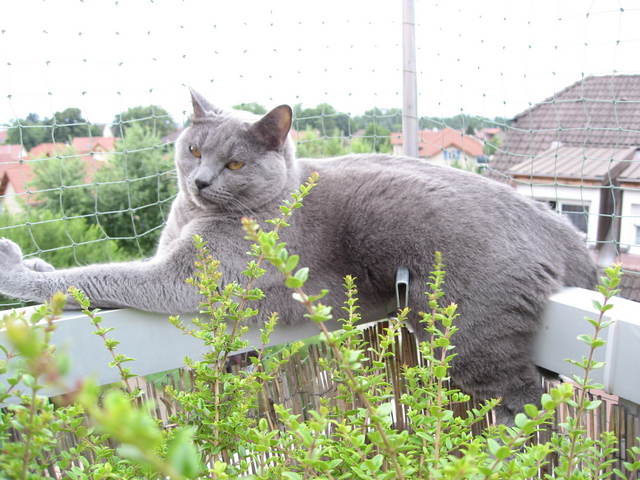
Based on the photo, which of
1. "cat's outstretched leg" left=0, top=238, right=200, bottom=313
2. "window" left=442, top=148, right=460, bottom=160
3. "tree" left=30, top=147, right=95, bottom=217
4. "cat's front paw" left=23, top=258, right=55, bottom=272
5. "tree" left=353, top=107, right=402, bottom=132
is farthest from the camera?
"window" left=442, top=148, right=460, bottom=160

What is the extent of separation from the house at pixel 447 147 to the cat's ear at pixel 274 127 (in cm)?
71

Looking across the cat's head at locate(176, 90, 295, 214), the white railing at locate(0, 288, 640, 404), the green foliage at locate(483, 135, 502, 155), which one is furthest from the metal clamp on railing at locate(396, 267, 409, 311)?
the green foliage at locate(483, 135, 502, 155)

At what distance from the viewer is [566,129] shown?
63.6 inches

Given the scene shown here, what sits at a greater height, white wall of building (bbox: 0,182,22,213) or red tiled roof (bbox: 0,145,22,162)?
red tiled roof (bbox: 0,145,22,162)

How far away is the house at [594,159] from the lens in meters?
1.58

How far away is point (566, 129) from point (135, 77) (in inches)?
49.9

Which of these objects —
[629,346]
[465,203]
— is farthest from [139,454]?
[465,203]

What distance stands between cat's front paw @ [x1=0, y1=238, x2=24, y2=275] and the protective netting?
0.07 m

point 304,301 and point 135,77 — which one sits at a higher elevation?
point 135,77

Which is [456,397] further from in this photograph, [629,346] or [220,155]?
[220,155]

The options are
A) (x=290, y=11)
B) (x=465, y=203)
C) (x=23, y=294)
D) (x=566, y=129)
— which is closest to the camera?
(x=23, y=294)

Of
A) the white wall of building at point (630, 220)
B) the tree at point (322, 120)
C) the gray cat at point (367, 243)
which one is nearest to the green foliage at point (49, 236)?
the gray cat at point (367, 243)

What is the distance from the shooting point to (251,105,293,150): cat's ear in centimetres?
146

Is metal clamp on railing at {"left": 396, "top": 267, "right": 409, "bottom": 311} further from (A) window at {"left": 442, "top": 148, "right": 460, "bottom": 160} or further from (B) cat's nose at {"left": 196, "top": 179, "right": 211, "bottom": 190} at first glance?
(A) window at {"left": 442, "top": 148, "right": 460, "bottom": 160}
